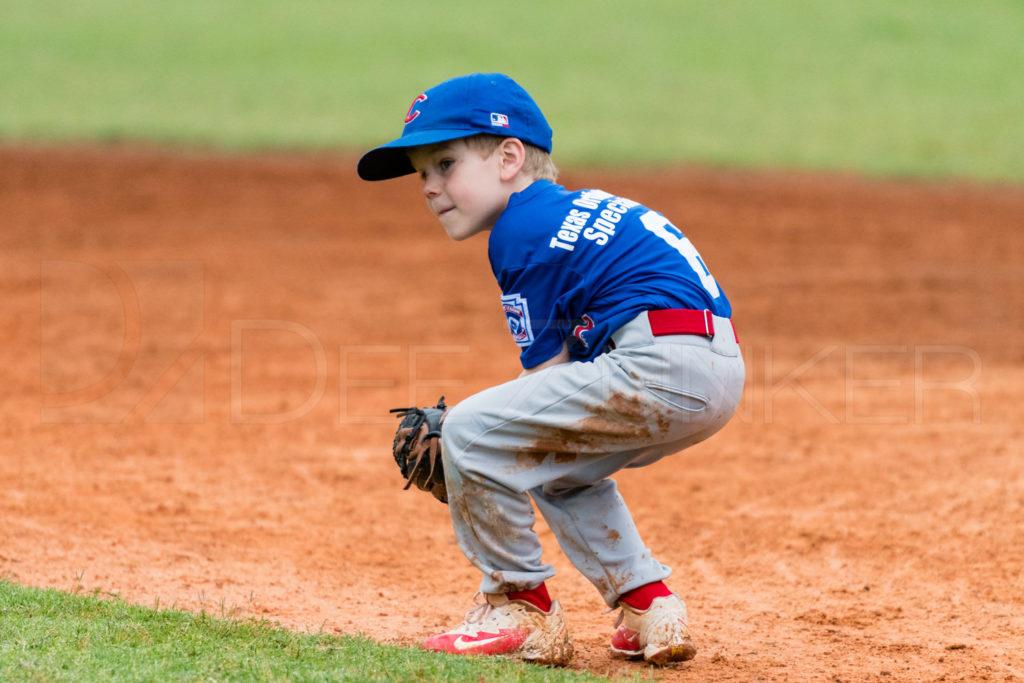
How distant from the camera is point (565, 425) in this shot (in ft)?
8.96

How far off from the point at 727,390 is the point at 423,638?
1.07 m

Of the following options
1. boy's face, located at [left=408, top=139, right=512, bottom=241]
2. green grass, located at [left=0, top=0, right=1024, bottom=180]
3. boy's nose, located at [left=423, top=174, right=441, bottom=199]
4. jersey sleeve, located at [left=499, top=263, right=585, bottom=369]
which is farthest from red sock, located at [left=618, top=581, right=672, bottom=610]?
green grass, located at [left=0, top=0, right=1024, bottom=180]

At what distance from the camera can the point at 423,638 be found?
3115 millimetres

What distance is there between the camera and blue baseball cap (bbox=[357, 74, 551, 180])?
2.85 metres

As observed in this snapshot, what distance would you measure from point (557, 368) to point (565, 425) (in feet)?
0.46

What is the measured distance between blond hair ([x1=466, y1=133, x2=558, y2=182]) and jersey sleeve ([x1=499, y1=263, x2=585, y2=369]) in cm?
34

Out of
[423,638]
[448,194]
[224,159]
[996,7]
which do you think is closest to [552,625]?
[423,638]

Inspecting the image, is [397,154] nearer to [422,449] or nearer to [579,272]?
[579,272]

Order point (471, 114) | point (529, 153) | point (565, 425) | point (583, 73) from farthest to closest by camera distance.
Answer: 1. point (583, 73)
2. point (529, 153)
3. point (471, 114)
4. point (565, 425)

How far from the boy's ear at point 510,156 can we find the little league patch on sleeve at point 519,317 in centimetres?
33

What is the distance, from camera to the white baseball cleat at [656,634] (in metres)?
2.90

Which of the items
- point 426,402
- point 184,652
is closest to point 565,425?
point 184,652

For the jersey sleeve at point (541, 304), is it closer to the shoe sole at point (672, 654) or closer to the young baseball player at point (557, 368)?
the young baseball player at point (557, 368)

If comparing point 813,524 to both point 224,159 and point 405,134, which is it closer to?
point 405,134
